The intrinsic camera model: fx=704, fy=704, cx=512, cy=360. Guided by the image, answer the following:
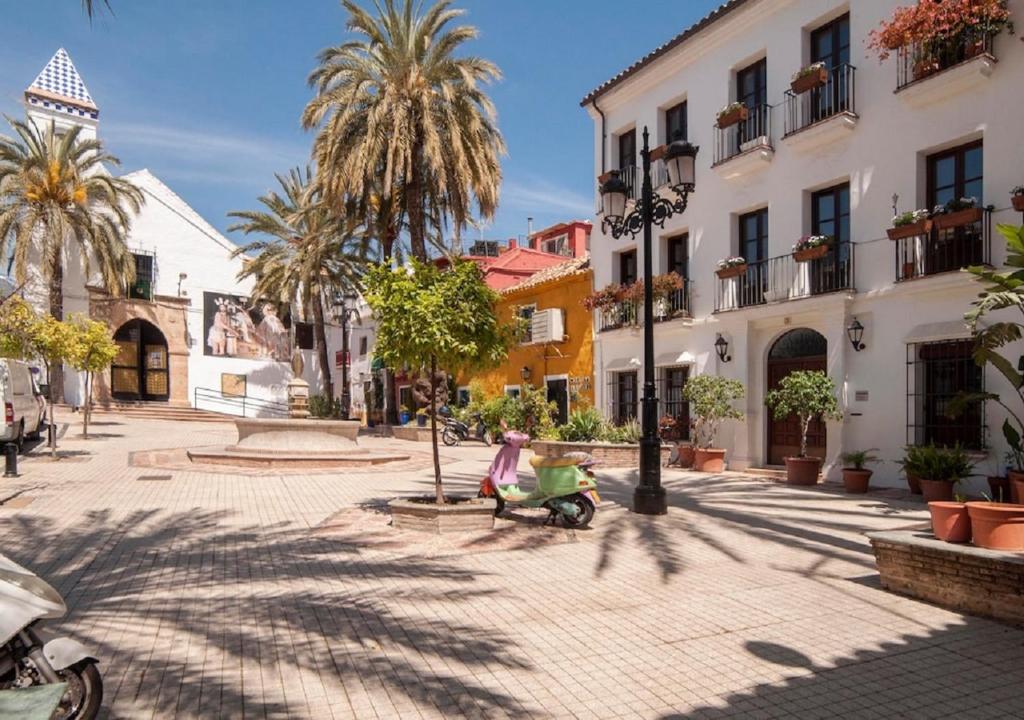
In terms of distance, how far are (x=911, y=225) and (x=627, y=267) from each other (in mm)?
9086

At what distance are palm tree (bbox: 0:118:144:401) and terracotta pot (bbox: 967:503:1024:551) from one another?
28707 mm

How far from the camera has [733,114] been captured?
1573 cm

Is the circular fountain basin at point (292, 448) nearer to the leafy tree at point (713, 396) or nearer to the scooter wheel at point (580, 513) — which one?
the leafy tree at point (713, 396)

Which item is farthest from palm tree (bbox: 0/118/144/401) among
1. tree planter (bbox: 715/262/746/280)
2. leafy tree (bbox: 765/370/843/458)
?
leafy tree (bbox: 765/370/843/458)

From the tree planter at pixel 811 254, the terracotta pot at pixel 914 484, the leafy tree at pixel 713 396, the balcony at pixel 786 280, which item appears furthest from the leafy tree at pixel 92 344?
the terracotta pot at pixel 914 484

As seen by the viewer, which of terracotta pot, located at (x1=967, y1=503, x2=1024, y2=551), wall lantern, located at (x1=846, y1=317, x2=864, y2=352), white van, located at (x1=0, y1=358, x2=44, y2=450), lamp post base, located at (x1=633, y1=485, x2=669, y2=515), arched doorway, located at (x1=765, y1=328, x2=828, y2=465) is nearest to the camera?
terracotta pot, located at (x1=967, y1=503, x2=1024, y2=551)

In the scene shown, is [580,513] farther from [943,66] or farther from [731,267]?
[943,66]

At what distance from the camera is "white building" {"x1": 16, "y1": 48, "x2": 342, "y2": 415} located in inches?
1254

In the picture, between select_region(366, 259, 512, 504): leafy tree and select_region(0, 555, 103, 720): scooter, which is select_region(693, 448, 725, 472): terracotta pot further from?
select_region(0, 555, 103, 720): scooter

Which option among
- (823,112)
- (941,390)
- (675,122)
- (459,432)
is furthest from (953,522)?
(459,432)

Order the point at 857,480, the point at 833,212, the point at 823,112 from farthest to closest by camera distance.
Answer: the point at 833,212 → the point at 823,112 → the point at 857,480

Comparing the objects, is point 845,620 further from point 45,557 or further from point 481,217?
point 481,217

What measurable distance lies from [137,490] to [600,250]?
13.7 meters

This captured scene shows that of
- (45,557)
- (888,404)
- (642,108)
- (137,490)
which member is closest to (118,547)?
(45,557)
